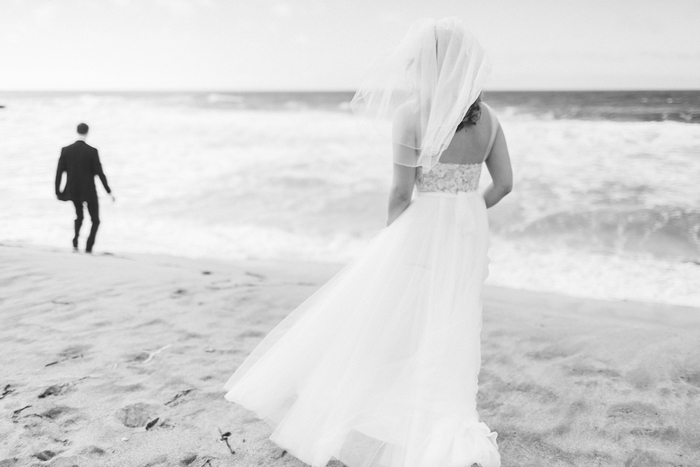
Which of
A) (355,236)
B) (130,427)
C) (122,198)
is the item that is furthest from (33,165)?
(130,427)

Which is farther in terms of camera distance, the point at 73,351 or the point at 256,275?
the point at 256,275

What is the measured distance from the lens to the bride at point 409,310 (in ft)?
6.96

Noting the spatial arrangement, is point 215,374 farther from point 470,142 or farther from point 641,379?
point 641,379

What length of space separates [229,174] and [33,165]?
224 inches

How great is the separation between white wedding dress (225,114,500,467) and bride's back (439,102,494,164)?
4 cm

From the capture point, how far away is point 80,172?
278 inches

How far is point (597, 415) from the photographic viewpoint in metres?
2.86

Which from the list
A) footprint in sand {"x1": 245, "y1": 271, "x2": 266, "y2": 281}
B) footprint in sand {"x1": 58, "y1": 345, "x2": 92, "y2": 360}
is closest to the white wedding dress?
footprint in sand {"x1": 58, "y1": 345, "x2": 92, "y2": 360}

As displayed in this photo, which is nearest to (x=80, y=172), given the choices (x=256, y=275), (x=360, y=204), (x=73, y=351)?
(x=256, y=275)

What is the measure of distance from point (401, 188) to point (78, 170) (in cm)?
625

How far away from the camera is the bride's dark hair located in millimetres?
2236

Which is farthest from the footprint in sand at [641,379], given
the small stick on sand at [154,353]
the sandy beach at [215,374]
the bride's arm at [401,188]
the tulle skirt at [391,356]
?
the small stick on sand at [154,353]

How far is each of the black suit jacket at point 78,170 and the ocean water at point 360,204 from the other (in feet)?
3.40

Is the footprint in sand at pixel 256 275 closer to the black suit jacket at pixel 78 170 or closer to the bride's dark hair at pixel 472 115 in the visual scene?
the black suit jacket at pixel 78 170
